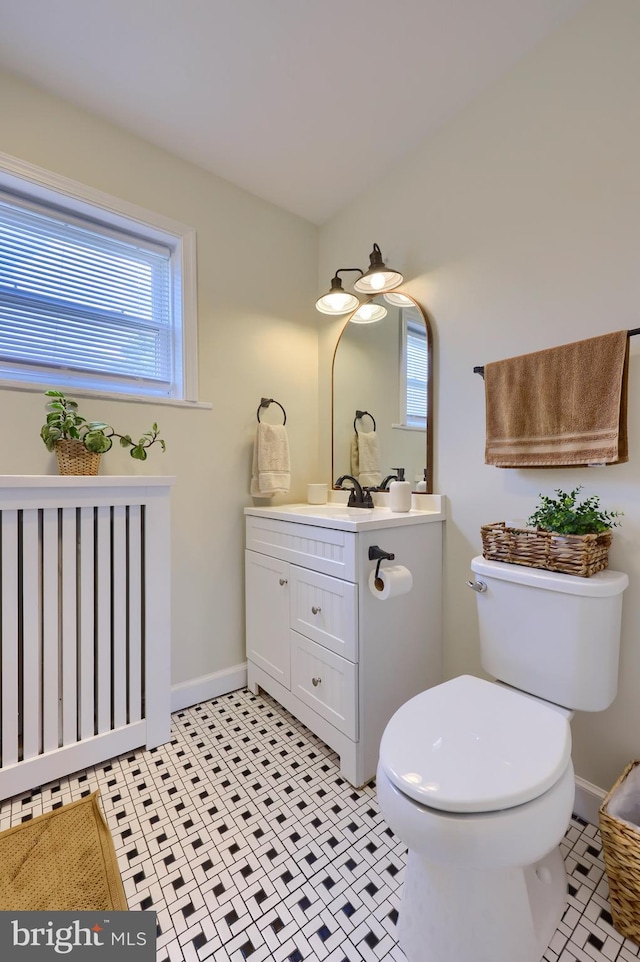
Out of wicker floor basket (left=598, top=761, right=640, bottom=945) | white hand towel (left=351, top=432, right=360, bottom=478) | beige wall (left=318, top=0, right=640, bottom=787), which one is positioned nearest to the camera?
wicker floor basket (left=598, top=761, right=640, bottom=945)

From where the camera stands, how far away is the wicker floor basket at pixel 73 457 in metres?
1.45

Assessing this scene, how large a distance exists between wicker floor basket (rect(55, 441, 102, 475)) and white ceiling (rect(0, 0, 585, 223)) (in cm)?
133

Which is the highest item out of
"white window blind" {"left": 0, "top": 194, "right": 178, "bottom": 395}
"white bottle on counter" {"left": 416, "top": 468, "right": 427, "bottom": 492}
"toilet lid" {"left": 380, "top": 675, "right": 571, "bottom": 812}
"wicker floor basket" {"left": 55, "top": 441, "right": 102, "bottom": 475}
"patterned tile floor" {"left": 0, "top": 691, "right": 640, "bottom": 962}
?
"white window blind" {"left": 0, "top": 194, "right": 178, "bottom": 395}

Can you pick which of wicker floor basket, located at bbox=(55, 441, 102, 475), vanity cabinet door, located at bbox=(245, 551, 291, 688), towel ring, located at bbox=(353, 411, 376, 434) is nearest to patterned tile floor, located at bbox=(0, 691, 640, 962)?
vanity cabinet door, located at bbox=(245, 551, 291, 688)

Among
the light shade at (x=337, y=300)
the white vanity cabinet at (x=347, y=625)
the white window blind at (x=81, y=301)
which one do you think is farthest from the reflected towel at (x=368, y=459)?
the white window blind at (x=81, y=301)

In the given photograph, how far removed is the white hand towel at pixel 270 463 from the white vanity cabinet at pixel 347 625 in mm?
181

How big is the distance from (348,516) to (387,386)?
0.68m

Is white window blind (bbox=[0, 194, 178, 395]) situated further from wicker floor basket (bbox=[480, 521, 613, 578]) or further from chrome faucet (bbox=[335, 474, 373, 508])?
wicker floor basket (bbox=[480, 521, 613, 578])

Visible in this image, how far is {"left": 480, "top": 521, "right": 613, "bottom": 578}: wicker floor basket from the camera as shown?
44.0 inches

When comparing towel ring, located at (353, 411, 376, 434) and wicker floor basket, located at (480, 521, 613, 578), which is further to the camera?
towel ring, located at (353, 411, 376, 434)

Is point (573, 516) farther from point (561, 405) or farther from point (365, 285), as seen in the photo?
point (365, 285)

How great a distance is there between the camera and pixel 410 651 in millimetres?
1528

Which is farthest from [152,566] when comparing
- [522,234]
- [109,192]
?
[522,234]

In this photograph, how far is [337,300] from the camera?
78.4 inches
